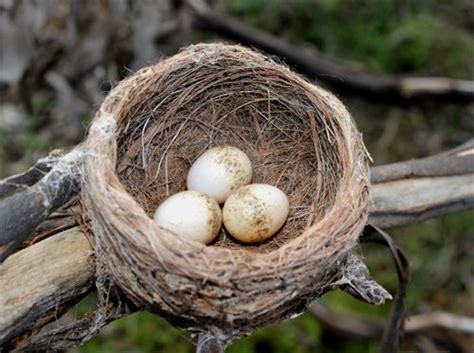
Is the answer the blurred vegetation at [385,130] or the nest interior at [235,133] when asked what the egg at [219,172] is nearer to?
the nest interior at [235,133]

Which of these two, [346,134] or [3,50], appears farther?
[3,50]

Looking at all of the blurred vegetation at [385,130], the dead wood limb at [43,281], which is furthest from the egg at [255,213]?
the blurred vegetation at [385,130]

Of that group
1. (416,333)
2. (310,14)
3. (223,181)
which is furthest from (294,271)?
(310,14)

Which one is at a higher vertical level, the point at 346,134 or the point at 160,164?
the point at 346,134

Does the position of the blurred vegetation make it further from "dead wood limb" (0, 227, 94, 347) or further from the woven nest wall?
"dead wood limb" (0, 227, 94, 347)

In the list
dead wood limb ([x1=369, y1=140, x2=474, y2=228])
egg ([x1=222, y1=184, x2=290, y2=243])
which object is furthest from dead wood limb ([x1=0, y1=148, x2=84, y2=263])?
dead wood limb ([x1=369, y1=140, x2=474, y2=228])

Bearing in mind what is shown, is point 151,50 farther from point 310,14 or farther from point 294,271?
point 294,271
